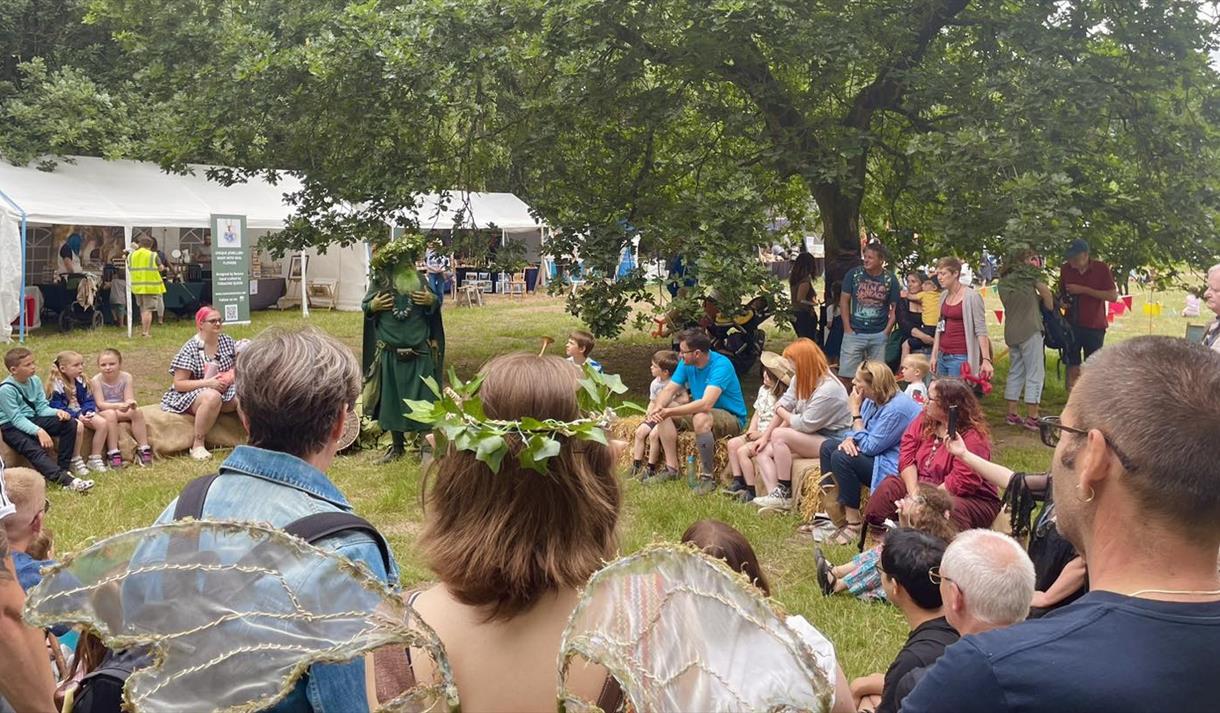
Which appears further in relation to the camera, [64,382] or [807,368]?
[64,382]

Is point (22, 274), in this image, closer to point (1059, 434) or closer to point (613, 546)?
point (613, 546)

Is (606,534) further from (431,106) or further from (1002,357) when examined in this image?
(1002,357)

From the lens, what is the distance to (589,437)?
1.79 meters

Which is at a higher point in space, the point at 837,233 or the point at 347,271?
the point at 837,233

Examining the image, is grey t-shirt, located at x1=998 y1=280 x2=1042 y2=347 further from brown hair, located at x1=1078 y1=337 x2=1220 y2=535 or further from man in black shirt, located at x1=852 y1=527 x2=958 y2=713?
brown hair, located at x1=1078 y1=337 x2=1220 y2=535

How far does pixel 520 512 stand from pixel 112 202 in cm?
1663

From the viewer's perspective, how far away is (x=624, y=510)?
6.62ft

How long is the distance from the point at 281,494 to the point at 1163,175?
10.1m

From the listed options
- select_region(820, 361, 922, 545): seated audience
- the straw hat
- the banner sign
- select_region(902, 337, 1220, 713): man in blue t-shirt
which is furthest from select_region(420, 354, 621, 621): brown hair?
the banner sign

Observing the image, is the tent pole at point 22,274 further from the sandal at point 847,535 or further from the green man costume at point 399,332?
the sandal at point 847,535

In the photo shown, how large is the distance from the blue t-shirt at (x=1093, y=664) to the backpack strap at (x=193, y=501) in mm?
1320

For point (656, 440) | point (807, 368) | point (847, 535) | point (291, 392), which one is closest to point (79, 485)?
point (656, 440)

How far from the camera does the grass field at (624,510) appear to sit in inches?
202

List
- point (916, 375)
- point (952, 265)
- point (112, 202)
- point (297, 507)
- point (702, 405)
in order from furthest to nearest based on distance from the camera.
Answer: point (112, 202)
point (952, 265)
point (702, 405)
point (916, 375)
point (297, 507)
